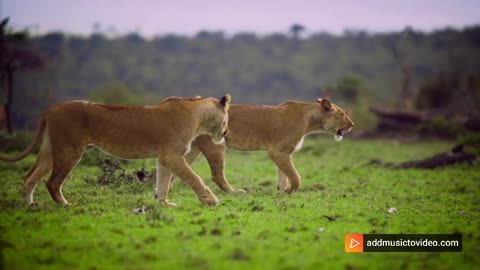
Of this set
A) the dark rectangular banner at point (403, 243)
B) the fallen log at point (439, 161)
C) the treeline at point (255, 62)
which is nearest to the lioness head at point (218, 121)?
the dark rectangular banner at point (403, 243)

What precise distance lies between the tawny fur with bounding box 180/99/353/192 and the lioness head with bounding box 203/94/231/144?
2.34ft

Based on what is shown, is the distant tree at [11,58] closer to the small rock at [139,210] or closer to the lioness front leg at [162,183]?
the lioness front leg at [162,183]

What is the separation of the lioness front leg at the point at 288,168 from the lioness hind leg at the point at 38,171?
4.36 meters

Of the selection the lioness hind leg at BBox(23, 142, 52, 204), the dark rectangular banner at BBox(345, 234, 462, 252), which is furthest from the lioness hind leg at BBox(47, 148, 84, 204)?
the dark rectangular banner at BBox(345, 234, 462, 252)

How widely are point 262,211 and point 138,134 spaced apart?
2407mm

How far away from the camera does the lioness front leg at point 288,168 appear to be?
11312mm

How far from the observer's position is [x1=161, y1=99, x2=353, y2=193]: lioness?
445 inches

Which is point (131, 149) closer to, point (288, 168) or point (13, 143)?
point (288, 168)

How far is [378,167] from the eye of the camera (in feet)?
56.3

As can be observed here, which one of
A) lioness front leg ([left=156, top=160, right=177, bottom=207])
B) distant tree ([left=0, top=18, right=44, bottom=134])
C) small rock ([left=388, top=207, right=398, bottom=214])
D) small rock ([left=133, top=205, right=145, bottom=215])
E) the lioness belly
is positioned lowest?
small rock ([left=133, top=205, right=145, bottom=215])

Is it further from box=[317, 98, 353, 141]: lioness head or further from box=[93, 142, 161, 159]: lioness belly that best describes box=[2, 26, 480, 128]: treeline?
box=[93, 142, 161, 159]: lioness belly

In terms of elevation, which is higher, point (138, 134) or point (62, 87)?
point (62, 87)

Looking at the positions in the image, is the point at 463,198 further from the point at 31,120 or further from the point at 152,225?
the point at 31,120

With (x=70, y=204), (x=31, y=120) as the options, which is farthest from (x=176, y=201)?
(x=31, y=120)
